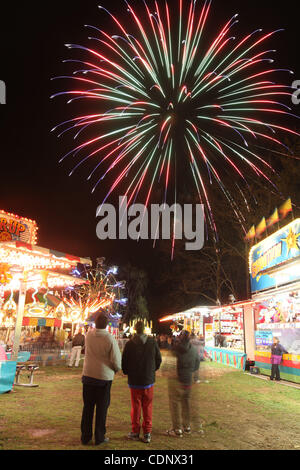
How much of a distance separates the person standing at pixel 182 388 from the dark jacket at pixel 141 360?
537 mm

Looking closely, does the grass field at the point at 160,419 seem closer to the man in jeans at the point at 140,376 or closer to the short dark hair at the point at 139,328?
the man in jeans at the point at 140,376

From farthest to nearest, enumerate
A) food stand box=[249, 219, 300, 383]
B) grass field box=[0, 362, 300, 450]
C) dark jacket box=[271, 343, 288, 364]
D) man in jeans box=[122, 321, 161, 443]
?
dark jacket box=[271, 343, 288, 364] → food stand box=[249, 219, 300, 383] → man in jeans box=[122, 321, 161, 443] → grass field box=[0, 362, 300, 450]

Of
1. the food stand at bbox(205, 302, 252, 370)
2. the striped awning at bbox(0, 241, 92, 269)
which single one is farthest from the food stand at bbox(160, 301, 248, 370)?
the striped awning at bbox(0, 241, 92, 269)

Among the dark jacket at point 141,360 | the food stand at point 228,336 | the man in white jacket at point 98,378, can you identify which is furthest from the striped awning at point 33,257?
the food stand at point 228,336

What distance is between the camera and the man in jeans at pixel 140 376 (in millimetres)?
5234

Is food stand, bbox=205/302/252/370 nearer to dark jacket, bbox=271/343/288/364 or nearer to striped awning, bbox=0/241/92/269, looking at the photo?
dark jacket, bbox=271/343/288/364

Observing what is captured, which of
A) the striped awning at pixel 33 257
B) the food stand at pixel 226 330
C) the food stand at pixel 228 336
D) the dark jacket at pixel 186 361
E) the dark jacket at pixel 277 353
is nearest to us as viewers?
the dark jacket at pixel 186 361

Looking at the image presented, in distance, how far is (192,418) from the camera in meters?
5.92

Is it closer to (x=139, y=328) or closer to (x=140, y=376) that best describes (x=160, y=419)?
(x=140, y=376)

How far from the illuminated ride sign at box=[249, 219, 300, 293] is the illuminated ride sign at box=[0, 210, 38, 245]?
9.36 m

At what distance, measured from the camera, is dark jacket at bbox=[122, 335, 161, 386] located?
17.4 ft

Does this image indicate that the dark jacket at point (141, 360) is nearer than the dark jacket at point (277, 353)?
Yes

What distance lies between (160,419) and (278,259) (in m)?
10.0

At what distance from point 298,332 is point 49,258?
936cm
